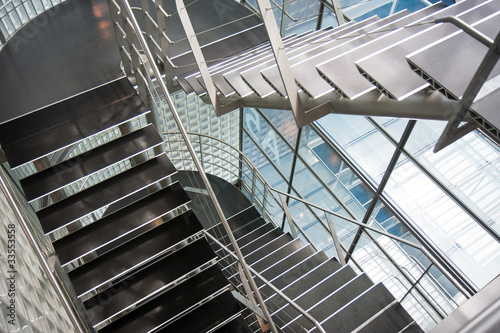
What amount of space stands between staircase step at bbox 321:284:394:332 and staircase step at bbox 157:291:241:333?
2.78 feet

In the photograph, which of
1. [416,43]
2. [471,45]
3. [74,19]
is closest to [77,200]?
[416,43]

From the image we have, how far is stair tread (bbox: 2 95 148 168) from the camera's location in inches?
131

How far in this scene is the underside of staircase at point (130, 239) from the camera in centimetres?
313

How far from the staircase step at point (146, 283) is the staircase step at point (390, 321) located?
4.41 feet

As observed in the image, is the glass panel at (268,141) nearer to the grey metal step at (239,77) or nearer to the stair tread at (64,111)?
the grey metal step at (239,77)

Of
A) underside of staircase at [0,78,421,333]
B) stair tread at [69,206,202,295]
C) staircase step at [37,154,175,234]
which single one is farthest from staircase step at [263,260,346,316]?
staircase step at [37,154,175,234]

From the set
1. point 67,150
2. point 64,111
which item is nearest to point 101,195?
point 64,111

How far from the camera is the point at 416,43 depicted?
7.42 ft

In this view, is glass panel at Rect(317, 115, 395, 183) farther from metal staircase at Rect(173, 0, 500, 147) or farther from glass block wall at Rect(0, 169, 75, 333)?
glass block wall at Rect(0, 169, 75, 333)

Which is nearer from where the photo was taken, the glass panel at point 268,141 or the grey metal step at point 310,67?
the grey metal step at point 310,67

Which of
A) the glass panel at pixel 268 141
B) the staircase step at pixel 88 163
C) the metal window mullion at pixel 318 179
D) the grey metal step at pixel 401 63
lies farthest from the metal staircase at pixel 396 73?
the glass panel at pixel 268 141

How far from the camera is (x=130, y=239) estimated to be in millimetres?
3512

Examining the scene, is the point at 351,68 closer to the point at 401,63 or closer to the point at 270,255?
the point at 401,63

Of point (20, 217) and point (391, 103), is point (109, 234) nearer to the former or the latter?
point (20, 217)
